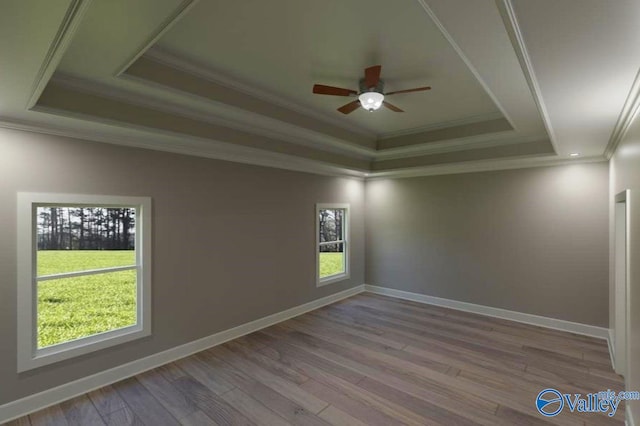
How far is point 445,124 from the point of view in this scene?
4055 millimetres

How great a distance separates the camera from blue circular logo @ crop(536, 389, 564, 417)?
2562 mm

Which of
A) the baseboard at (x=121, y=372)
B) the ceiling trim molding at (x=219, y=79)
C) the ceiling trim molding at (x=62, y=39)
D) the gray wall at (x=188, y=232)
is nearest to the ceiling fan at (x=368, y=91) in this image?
the ceiling trim molding at (x=219, y=79)

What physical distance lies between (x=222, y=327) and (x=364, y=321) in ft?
6.77

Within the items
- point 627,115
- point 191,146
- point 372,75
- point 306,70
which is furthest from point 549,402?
point 191,146

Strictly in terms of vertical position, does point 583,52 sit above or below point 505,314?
above

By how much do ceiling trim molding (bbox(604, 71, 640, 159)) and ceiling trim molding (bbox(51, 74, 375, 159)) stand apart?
105 inches

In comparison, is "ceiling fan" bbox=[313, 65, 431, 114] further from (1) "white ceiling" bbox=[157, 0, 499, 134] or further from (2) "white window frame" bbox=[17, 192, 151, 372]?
(2) "white window frame" bbox=[17, 192, 151, 372]

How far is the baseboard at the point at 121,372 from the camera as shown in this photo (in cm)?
251

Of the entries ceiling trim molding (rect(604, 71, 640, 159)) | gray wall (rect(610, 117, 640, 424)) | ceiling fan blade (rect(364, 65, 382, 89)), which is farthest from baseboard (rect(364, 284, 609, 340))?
ceiling fan blade (rect(364, 65, 382, 89))

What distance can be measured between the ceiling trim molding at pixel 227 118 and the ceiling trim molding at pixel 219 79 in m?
0.19

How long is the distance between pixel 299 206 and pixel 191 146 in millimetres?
1984

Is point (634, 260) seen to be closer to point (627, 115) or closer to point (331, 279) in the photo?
point (627, 115)

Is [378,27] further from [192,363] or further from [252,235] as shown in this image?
[192,363]

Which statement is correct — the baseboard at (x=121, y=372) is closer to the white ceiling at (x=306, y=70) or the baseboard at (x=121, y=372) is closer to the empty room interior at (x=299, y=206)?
the empty room interior at (x=299, y=206)
